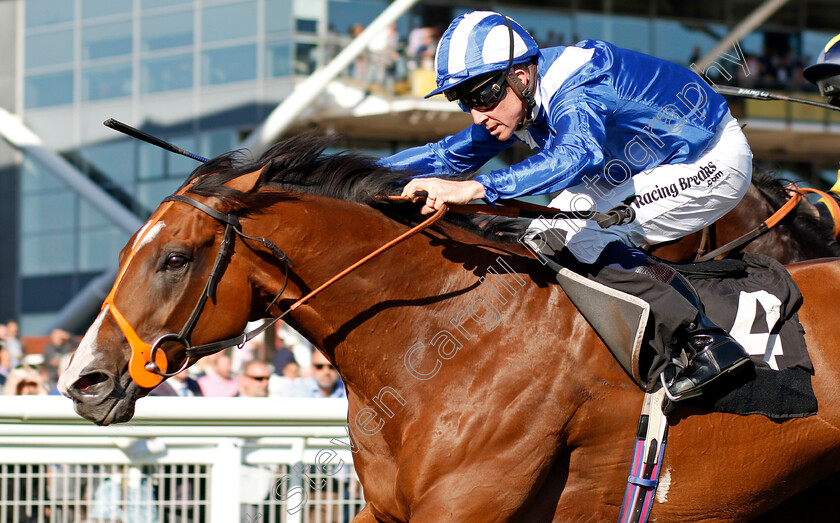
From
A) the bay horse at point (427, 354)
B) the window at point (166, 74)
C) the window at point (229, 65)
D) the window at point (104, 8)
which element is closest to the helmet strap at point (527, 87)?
the bay horse at point (427, 354)

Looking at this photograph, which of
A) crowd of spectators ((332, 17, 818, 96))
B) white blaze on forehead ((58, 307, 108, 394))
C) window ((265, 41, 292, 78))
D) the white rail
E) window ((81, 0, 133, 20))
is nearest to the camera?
white blaze on forehead ((58, 307, 108, 394))

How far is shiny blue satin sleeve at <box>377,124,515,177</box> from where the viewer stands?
3115 millimetres

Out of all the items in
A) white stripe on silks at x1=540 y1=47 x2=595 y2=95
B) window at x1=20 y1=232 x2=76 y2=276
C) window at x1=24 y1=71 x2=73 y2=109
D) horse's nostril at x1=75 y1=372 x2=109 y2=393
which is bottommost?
window at x1=20 y1=232 x2=76 y2=276

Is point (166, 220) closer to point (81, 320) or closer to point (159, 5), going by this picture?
point (81, 320)

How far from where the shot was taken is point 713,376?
2.49 m

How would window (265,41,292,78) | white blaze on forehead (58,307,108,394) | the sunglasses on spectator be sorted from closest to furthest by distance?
white blaze on forehead (58,307,108,394)
the sunglasses on spectator
window (265,41,292,78)

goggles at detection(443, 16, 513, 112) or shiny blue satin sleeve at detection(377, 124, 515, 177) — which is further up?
goggles at detection(443, 16, 513, 112)

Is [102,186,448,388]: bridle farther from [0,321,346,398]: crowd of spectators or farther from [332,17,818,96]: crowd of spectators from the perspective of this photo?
[332,17,818,96]: crowd of spectators

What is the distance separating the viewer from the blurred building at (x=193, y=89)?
12.8 m

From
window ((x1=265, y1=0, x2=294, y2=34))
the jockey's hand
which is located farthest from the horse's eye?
window ((x1=265, y1=0, x2=294, y2=34))

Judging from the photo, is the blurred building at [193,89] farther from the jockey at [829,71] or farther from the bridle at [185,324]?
the bridle at [185,324]

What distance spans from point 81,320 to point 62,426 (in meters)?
10.6

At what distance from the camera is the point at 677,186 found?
2.83 m

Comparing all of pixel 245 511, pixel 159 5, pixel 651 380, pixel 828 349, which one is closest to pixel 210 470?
pixel 245 511
